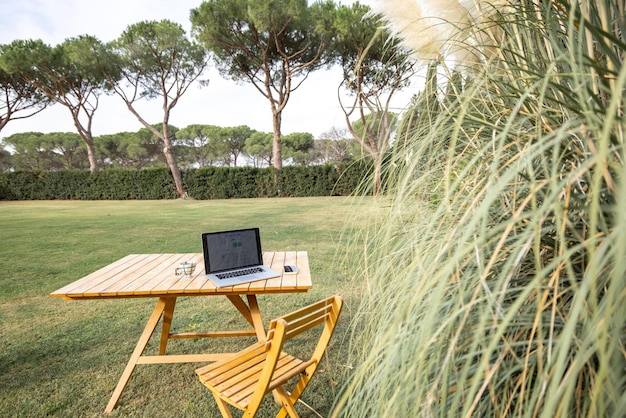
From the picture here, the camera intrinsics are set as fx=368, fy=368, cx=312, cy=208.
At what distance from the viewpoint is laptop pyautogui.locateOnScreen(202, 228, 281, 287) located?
225cm

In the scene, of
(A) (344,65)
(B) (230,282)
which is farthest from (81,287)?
(A) (344,65)

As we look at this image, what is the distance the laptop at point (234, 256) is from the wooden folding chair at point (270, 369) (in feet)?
1.56

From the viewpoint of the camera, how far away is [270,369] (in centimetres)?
142

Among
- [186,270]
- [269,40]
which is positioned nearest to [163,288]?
[186,270]

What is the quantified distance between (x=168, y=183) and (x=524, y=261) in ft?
64.7

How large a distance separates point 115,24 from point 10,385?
836 inches

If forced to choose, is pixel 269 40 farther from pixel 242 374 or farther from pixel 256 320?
pixel 242 374

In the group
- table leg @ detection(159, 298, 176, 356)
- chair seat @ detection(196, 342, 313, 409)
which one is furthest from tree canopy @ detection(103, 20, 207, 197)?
chair seat @ detection(196, 342, 313, 409)

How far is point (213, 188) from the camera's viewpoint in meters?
18.3

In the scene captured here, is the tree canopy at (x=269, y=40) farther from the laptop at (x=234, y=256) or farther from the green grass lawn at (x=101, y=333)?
the laptop at (x=234, y=256)

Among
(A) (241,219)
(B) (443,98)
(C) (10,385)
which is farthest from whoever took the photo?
(A) (241,219)

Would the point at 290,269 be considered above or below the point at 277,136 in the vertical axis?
below

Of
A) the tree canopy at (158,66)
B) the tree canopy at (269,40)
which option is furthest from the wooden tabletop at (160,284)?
the tree canopy at (158,66)

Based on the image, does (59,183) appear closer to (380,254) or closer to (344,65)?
(344,65)
